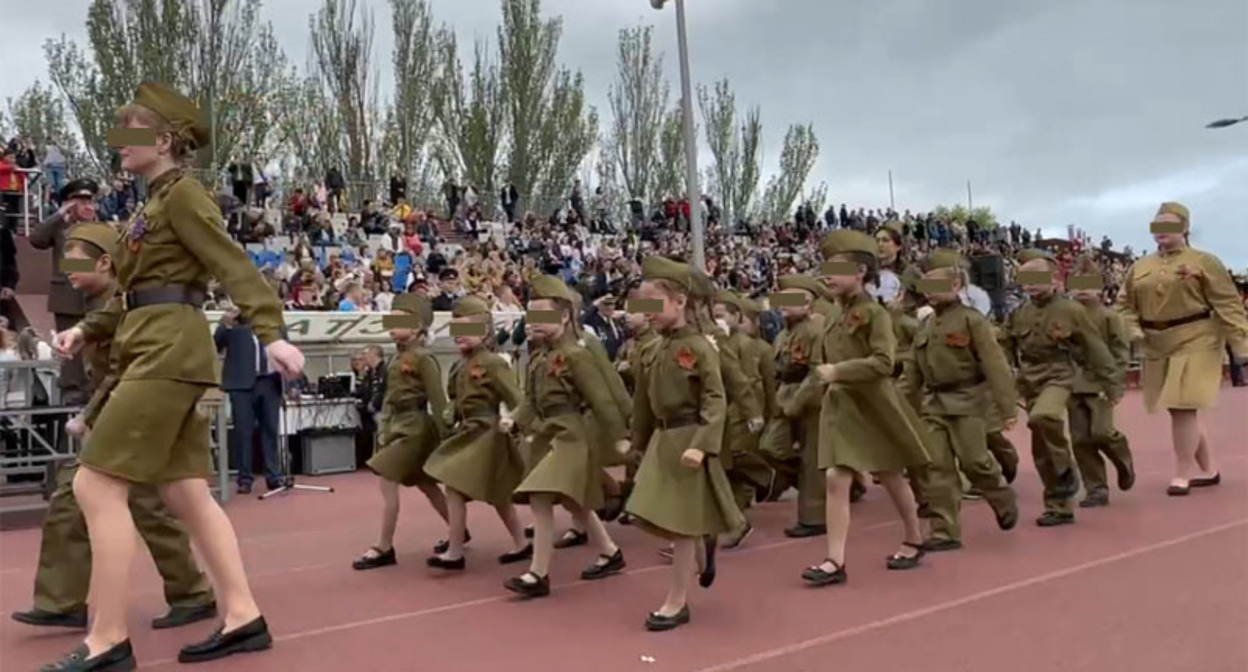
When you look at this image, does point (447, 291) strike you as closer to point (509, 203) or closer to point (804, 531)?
point (804, 531)

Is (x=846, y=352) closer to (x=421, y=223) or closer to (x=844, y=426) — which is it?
(x=844, y=426)

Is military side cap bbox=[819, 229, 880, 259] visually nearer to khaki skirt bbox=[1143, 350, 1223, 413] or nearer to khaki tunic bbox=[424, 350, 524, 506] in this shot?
khaki tunic bbox=[424, 350, 524, 506]

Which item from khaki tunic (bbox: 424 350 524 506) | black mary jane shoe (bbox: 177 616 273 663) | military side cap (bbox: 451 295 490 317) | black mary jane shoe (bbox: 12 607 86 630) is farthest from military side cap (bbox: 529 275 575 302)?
black mary jane shoe (bbox: 12 607 86 630)

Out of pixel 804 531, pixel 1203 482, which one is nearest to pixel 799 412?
pixel 804 531

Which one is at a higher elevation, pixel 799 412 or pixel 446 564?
pixel 799 412

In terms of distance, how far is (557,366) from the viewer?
24.2ft

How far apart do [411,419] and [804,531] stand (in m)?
2.90

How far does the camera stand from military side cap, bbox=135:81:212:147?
5367mm

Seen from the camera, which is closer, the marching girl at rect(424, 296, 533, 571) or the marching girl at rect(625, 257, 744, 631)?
the marching girl at rect(625, 257, 744, 631)

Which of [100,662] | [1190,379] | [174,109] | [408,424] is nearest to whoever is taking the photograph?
[100,662]

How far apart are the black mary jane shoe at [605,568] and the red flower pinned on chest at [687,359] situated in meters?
1.77

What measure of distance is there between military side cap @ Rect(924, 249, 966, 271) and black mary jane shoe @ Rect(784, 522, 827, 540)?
2035mm

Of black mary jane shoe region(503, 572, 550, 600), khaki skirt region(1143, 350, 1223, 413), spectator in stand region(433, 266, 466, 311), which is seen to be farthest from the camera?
spectator in stand region(433, 266, 466, 311)

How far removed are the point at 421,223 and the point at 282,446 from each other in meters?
16.9
